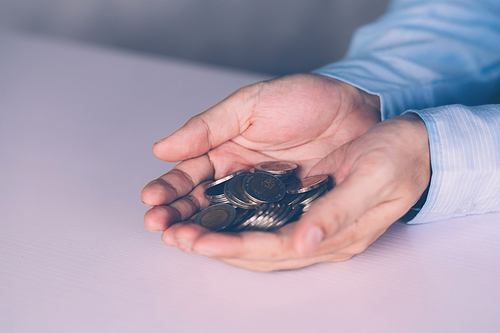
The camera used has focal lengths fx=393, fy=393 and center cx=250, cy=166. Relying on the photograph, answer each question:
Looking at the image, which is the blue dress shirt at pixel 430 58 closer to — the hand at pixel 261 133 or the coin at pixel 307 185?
the hand at pixel 261 133

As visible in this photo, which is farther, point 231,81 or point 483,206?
point 231,81

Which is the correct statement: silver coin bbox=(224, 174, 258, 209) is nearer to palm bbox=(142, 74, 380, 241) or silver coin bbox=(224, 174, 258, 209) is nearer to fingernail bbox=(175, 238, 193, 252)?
palm bbox=(142, 74, 380, 241)

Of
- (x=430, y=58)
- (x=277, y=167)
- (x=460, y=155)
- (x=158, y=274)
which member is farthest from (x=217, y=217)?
(x=430, y=58)

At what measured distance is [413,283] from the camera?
46.8 inches

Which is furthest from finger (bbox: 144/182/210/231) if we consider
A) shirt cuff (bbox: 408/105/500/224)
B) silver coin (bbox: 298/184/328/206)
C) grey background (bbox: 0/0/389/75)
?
grey background (bbox: 0/0/389/75)

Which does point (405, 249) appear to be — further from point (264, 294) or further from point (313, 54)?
point (313, 54)

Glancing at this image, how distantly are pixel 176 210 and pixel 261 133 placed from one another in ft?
1.74

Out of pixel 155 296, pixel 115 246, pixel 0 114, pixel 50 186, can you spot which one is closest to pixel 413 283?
pixel 155 296

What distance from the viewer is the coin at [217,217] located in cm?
121

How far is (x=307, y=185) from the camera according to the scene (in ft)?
4.40

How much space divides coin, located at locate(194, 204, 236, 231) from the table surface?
137 millimetres

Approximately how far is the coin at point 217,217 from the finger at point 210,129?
294mm

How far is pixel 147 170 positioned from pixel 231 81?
1.52 m

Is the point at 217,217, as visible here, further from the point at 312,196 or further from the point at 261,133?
the point at 261,133
